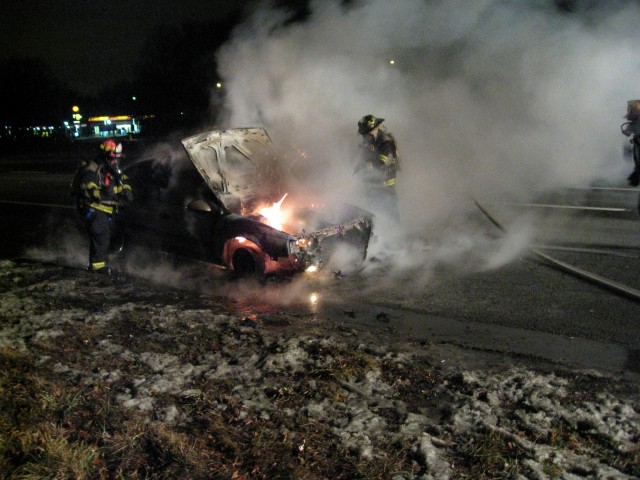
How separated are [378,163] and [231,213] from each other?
2.82 m

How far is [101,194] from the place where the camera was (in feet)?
24.1

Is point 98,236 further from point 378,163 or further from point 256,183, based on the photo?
point 378,163

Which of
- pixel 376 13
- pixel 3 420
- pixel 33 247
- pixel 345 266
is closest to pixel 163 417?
pixel 3 420

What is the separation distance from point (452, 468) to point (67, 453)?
87.1 inches

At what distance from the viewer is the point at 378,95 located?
12.7 m

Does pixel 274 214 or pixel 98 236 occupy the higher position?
pixel 274 214

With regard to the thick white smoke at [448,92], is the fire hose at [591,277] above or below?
below

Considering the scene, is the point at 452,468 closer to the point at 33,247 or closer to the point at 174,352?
the point at 174,352

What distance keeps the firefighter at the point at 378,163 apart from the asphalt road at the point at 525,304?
69.3 inches

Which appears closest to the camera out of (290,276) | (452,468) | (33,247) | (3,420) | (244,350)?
(452,468)

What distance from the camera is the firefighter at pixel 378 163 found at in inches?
335

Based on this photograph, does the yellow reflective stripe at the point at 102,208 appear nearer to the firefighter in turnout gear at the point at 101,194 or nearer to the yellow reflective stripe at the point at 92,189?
the firefighter in turnout gear at the point at 101,194

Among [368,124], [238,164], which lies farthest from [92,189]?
[368,124]

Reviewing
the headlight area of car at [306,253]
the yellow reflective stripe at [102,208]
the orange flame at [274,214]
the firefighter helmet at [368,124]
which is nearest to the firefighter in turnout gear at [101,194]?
the yellow reflective stripe at [102,208]
